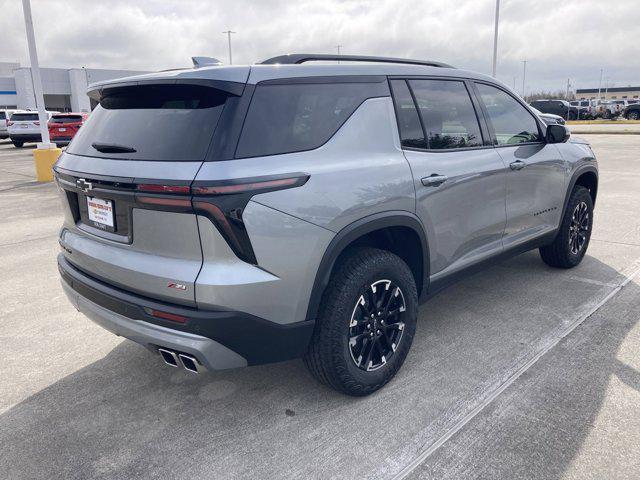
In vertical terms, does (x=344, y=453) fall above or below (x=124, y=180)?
below

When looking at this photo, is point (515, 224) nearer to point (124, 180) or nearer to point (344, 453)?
point (344, 453)

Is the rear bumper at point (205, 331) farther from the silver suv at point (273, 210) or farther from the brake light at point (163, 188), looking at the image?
the brake light at point (163, 188)

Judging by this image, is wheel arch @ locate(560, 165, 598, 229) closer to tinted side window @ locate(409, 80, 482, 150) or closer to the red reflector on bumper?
tinted side window @ locate(409, 80, 482, 150)

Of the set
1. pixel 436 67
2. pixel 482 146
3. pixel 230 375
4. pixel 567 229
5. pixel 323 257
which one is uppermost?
pixel 436 67

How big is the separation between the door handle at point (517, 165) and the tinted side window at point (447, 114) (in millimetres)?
362

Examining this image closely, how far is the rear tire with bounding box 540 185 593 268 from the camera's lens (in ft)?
15.7

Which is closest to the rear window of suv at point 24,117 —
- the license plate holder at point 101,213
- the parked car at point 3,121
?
the parked car at point 3,121

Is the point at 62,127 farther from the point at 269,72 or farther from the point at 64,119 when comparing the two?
the point at 269,72

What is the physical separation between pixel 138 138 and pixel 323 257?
41.9 inches

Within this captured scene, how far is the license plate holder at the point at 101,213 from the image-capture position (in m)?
2.63

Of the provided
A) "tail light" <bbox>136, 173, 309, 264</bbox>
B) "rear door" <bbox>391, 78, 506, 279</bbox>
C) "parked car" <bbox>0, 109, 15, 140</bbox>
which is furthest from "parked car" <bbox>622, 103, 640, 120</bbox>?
"tail light" <bbox>136, 173, 309, 264</bbox>

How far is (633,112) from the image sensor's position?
121 feet

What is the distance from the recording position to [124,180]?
8.04ft

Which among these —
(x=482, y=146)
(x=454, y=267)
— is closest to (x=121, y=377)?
(x=454, y=267)
